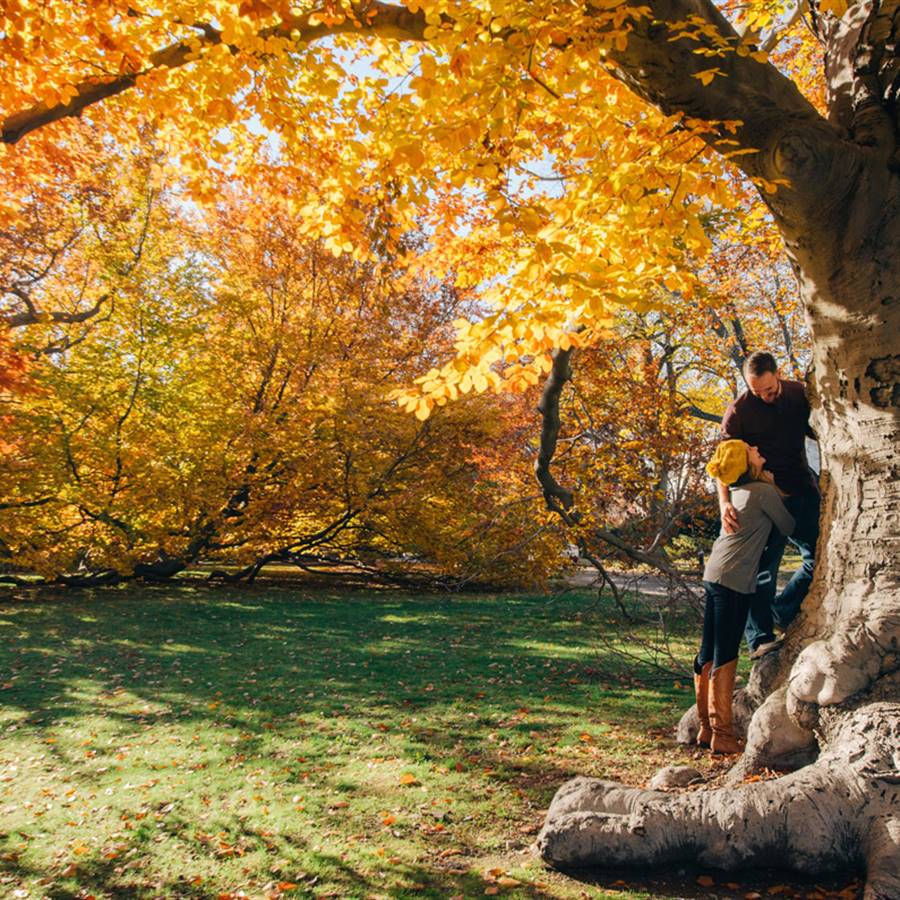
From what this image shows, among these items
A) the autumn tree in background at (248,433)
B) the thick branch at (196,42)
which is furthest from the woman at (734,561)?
the autumn tree in background at (248,433)

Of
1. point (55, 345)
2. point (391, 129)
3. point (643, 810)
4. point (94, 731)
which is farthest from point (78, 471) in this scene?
point (643, 810)

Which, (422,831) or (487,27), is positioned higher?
(487,27)

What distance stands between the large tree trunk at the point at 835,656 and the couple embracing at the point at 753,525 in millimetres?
313

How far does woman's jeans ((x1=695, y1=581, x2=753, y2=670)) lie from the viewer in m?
4.10

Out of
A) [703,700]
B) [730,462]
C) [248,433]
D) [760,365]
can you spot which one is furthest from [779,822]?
[248,433]

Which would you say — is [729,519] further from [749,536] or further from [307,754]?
[307,754]

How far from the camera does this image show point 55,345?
544 inches

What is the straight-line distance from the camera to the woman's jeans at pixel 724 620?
13.5 feet

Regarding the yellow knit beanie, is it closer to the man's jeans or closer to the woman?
the woman

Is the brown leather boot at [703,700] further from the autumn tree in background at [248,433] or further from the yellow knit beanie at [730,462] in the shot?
the autumn tree in background at [248,433]

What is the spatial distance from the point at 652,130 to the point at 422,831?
4.59 meters

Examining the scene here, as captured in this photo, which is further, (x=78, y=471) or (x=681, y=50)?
(x=78, y=471)

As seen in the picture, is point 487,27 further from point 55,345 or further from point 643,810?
point 55,345

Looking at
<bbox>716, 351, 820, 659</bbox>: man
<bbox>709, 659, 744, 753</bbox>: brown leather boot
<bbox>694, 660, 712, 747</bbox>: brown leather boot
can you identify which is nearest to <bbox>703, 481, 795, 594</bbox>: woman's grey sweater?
<bbox>716, 351, 820, 659</bbox>: man
